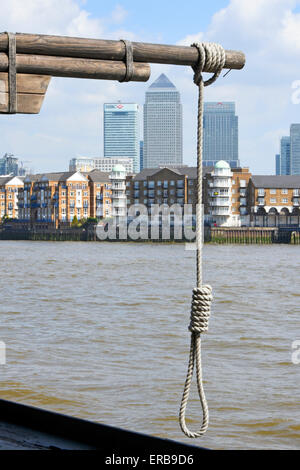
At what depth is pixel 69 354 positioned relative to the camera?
48.8 feet

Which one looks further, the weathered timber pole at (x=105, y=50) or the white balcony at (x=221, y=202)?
the white balcony at (x=221, y=202)

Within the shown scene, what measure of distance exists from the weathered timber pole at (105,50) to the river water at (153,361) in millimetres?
5822

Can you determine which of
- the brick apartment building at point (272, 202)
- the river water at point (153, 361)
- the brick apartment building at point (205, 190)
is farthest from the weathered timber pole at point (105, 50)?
the brick apartment building at point (272, 202)

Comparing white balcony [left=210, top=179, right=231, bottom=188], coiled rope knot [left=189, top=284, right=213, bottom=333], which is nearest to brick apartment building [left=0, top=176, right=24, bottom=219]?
white balcony [left=210, top=179, right=231, bottom=188]

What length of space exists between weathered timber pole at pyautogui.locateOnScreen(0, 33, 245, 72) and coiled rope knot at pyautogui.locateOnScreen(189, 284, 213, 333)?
5.44 ft

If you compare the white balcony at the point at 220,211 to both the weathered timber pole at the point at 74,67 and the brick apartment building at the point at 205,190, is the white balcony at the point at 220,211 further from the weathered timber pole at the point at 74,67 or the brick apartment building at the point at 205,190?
the weathered timber pole at the point at 74,67

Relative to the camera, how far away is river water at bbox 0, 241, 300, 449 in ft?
34.3

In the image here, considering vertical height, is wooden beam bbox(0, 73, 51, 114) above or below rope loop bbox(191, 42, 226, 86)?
below

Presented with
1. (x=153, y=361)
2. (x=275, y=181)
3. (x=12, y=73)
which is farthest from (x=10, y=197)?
(x=12, y=73)

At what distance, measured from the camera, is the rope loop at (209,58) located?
518 cm

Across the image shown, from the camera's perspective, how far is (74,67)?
523 cm

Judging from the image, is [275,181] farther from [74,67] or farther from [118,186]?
[74,67]

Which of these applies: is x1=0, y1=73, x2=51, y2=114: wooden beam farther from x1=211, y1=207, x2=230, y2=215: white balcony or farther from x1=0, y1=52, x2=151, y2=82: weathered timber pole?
x1=211, y1=207, x2=230, y2=215: white balcony
